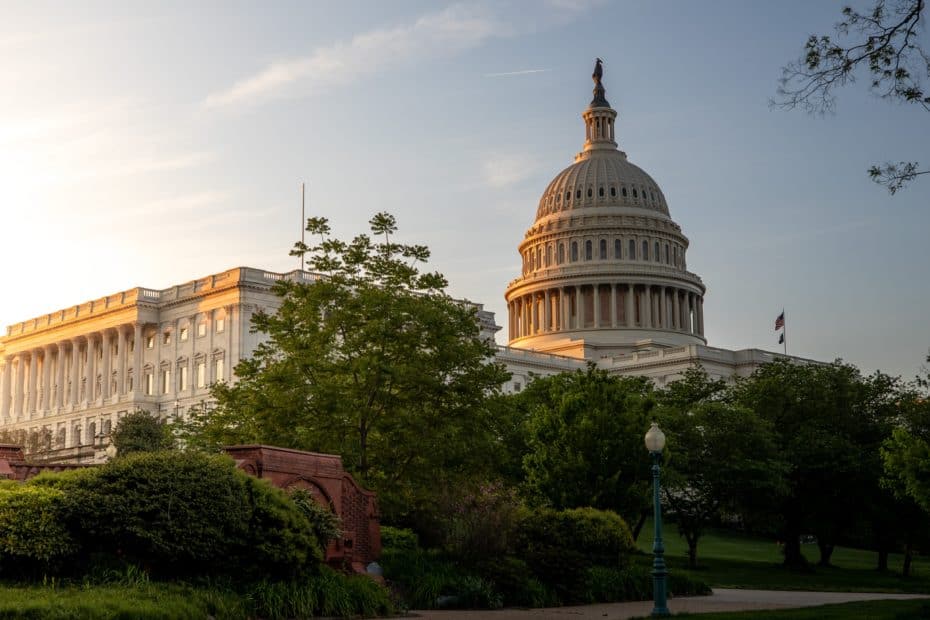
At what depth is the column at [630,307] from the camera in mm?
165375

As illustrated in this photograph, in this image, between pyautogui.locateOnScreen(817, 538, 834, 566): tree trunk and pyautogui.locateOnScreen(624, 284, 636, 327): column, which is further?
pyautogui.locateOnScreen(624, 284, 636, 327): column

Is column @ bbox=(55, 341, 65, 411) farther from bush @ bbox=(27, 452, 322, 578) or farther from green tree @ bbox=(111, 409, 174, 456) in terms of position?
bush @ bbox=(27, 452, 322, 578)

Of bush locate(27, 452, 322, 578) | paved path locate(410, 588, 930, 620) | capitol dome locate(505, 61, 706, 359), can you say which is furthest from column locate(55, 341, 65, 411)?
bush locate(27, 452, 322, 578)

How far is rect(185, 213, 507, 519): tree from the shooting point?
39750 millimetres

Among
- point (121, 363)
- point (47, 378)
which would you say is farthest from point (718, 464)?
point (47, 378)

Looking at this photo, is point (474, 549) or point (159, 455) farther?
point (474, 549)

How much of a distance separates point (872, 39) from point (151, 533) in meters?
15.5

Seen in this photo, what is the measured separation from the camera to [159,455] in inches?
1032

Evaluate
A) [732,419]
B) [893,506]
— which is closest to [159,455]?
[732,419]

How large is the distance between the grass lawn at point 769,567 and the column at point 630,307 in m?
72.2

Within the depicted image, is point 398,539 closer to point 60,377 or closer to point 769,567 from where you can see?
point 769,567

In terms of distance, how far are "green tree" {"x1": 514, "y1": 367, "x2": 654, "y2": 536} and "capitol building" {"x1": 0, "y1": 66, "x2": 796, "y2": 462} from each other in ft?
196

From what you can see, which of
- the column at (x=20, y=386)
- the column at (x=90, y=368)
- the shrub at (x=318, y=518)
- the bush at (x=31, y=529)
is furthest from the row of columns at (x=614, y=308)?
the bush at (x=31, y=529)

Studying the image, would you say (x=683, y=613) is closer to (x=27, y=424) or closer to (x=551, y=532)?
(x=551, y=532)
